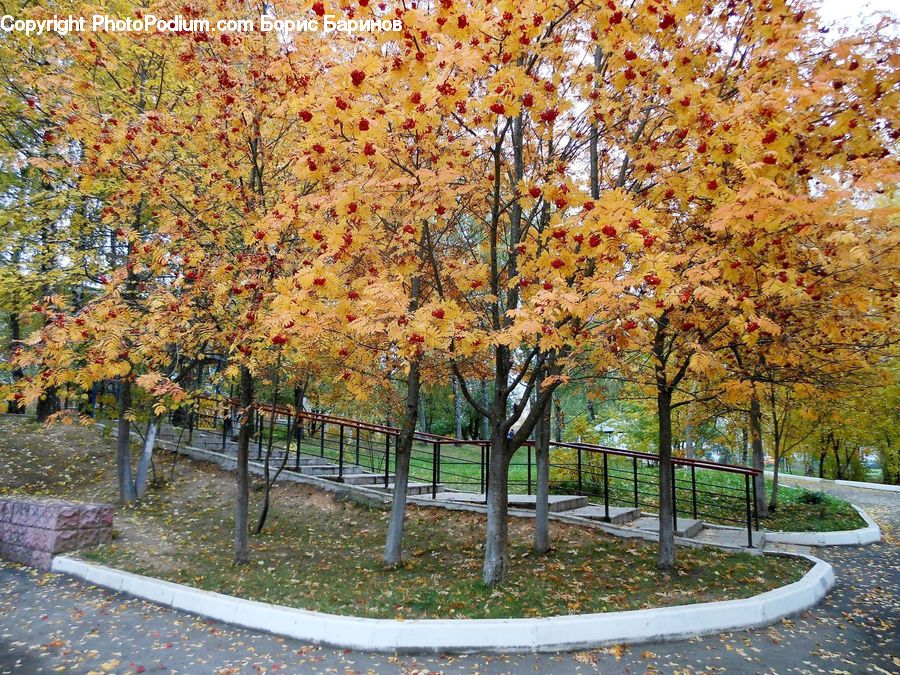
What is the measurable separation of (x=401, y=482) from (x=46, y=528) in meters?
4.67

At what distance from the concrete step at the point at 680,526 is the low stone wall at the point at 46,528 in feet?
24.5

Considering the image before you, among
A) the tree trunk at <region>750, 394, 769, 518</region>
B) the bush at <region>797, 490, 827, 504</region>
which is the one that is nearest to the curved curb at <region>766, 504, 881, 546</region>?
the tree trunk at <region>750, 394, 769, 518</region>

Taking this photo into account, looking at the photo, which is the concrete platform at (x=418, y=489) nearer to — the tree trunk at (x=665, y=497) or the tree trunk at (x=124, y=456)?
the tree trunk at (x=665, y=497)

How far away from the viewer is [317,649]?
15.1 ft

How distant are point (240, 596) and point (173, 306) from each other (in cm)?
321

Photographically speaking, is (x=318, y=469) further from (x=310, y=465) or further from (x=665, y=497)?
(x=665, y=497)

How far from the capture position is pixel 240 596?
227 inches

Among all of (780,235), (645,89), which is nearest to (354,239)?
(645,89)

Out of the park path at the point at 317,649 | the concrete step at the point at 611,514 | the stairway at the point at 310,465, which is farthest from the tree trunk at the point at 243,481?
the concrete step at the point at 611,514

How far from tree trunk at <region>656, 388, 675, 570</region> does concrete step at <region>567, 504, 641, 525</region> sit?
137 centimetres

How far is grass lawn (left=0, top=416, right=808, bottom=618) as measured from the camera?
18.1 feet

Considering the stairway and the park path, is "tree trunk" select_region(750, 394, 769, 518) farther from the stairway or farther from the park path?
the stairway

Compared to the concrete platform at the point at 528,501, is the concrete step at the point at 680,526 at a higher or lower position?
lower

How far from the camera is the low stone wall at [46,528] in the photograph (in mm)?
7059
